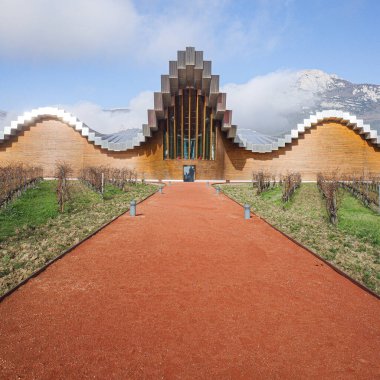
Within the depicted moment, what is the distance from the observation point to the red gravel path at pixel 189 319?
10.9 ft

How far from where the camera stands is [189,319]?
14.1ft

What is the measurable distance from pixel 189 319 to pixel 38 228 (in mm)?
8517

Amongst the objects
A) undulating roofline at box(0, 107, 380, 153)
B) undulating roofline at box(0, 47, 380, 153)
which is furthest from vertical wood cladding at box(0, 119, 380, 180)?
undulating roofline at box(0, 47, 380, 153)

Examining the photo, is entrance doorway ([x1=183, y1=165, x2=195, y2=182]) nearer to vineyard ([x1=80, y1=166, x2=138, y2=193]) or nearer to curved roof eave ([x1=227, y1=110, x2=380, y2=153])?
curved roof eave ([x1=227, y1=110, x2=380, y2=153])

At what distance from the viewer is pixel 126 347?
3.62 metres

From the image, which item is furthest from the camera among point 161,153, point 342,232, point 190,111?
point 161,153

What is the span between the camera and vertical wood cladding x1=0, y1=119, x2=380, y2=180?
123 feet

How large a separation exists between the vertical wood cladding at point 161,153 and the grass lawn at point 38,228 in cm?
2045

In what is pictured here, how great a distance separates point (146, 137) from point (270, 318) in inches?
1367

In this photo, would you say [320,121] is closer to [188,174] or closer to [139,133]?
[188,174]

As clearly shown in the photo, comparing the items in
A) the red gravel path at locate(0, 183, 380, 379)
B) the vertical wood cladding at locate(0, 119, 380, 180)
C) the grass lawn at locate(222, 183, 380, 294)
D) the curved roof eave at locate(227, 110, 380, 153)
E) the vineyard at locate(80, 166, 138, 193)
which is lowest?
the red gravel path at locate(0, 183, 380, 379)

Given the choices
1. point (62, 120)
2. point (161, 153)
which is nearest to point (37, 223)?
point (161, 153)

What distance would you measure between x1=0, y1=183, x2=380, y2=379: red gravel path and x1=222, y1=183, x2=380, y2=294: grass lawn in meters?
0.73

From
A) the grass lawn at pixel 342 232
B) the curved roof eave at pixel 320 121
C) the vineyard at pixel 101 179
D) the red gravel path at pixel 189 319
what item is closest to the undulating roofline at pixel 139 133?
the curved roof eave at pixel 320 121
